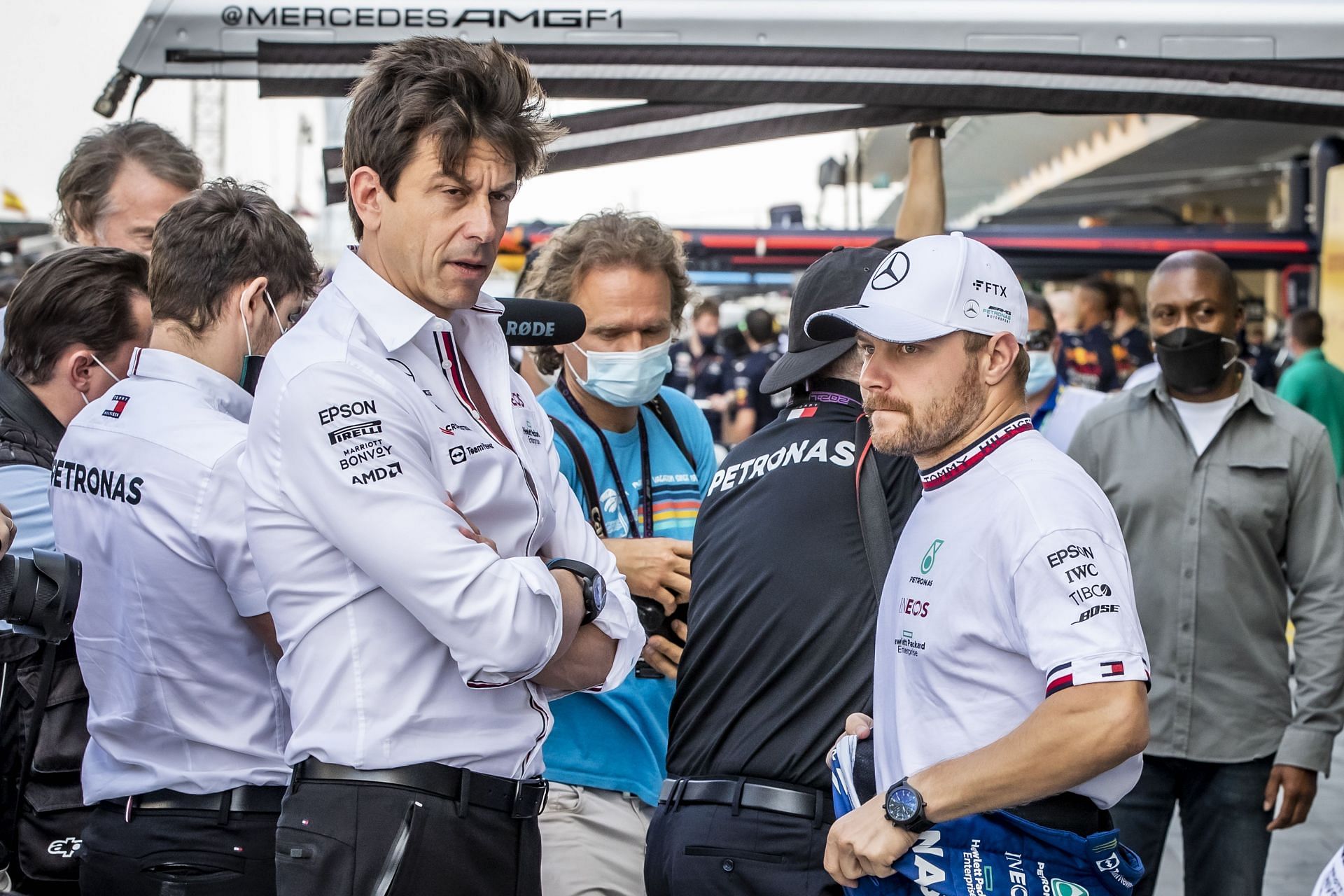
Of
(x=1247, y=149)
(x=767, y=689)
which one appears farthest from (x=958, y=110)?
(x=1247, y=149)

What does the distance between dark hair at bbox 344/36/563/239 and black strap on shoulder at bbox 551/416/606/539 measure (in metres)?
1.10

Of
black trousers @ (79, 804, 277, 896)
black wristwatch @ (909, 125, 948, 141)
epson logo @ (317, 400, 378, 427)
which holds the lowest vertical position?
black trousers @ (79, 804, 277, 896)

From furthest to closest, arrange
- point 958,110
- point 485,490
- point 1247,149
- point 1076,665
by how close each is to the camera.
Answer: point 1247,149 < point 958,110 < point 485,490 < point 1076,665

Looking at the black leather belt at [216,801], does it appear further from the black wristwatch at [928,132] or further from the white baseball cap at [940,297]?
the black wristwatch at [928,132]

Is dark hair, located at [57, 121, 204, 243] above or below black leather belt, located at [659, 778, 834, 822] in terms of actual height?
above

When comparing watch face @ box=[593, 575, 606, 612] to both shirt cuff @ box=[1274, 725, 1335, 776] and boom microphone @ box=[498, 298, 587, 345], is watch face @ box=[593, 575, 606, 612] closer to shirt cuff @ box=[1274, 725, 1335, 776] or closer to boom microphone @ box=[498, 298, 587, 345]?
boom microphone @ box=[498, 298, 587, 345]

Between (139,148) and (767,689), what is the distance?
2.59 meters

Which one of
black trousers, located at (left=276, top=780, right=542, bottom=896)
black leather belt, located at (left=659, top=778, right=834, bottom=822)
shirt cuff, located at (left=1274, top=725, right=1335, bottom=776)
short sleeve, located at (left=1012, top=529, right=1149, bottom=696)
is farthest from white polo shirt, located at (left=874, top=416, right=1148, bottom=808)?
shirt cuff, located at (left=1274, top=725, right=1335, bottom=776)

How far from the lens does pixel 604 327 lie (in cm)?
335

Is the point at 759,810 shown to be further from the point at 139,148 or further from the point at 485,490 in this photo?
the point at 139,148

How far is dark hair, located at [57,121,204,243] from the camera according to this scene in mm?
3891

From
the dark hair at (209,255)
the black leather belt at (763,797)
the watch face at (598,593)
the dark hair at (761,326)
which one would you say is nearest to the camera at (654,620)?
the black leather belt at (763,797)

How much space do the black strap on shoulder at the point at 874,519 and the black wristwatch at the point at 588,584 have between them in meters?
0.55

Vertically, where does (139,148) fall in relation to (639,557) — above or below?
above
